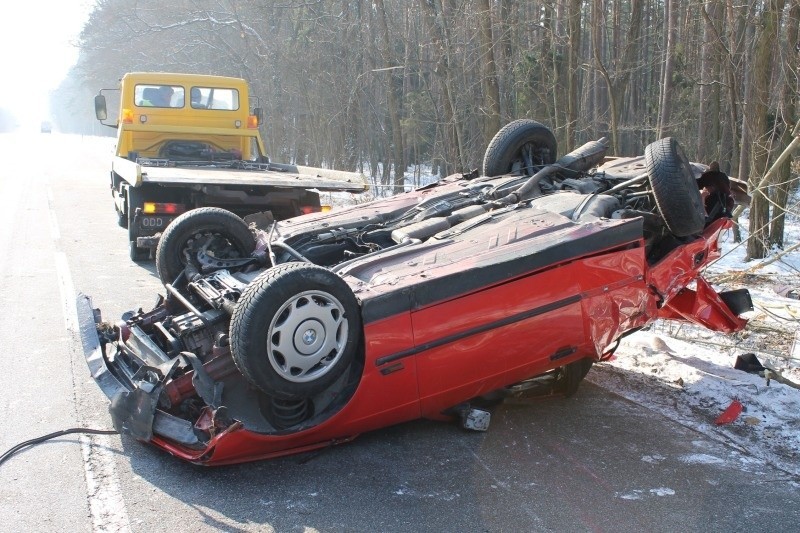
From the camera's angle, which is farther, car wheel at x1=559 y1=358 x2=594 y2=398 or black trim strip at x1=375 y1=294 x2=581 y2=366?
car wheel at x1=559 y1=358 x2=594 y2=398

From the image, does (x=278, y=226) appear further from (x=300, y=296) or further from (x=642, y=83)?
(x=642, y=83)

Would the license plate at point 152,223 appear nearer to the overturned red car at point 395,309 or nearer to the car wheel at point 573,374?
the overturned red car at point 395,309

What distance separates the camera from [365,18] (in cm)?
2550

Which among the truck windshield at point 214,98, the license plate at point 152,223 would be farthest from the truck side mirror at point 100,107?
the license plate at point 152,223

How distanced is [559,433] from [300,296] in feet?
6.17

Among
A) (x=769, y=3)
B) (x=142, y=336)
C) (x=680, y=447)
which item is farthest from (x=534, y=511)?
(x=769, y=3)

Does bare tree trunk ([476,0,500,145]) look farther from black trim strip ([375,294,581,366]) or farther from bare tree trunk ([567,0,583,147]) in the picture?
black trim strip ([375,294,581,366])

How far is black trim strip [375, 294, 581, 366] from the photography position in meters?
3.91

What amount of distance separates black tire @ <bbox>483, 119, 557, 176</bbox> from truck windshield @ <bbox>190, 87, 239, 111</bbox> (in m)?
7.02

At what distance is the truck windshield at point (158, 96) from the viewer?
38.7 ft

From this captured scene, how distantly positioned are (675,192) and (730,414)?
147cm

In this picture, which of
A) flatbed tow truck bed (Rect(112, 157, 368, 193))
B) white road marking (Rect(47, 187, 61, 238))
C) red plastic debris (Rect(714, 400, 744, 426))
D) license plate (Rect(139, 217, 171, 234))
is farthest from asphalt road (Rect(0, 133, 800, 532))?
white road marking (Rect(47, 187, 61, 238))

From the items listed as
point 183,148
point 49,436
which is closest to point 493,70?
point 183,148

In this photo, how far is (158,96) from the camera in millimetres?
11914
